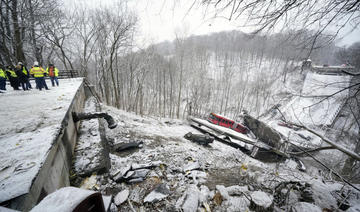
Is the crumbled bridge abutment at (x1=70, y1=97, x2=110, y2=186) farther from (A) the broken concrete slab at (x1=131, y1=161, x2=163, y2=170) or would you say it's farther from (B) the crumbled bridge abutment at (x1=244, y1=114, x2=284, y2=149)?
(B) the crumbled bridge abutment at (x1=244, y1=114, x2=284, y2=149)

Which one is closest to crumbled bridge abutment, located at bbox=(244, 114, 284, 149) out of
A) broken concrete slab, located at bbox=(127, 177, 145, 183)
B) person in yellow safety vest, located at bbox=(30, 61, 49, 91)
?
broken concrete slab, located at bbox=(127, 177, 145, 183)

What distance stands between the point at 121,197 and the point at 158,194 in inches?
31.6

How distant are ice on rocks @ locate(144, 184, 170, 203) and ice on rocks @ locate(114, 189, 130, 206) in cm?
45

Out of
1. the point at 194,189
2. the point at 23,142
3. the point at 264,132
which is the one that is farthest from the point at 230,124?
the point at 23,142

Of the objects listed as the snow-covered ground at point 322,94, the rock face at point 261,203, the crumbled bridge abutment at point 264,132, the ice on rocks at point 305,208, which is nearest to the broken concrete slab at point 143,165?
the rock face at point 261,203

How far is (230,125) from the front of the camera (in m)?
15.2

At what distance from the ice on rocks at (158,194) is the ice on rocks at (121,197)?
1.49 ft

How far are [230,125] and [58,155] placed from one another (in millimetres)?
15594

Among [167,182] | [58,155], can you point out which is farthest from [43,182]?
[167,182]

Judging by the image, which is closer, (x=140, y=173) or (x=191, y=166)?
(x=140, y=173)

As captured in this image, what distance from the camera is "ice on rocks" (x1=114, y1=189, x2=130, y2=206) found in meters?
2.56

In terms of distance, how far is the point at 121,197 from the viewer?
2.68 m

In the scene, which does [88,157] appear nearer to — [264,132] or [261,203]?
[261,203]

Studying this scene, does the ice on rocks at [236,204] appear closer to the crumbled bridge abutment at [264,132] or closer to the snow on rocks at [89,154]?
the snow on rocks at [89,154]
